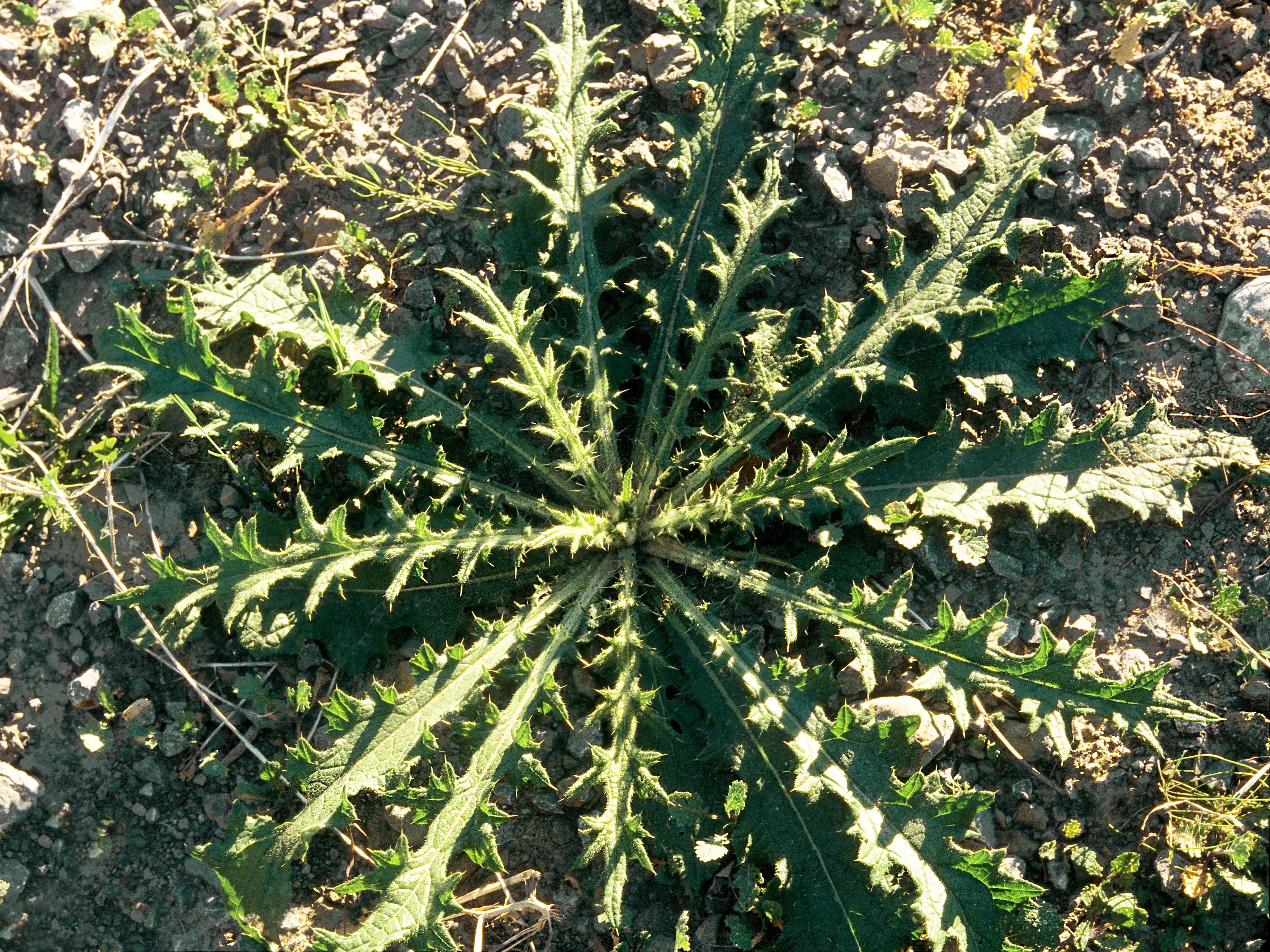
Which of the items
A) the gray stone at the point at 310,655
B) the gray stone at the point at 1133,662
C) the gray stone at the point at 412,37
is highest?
the gray stone at the point at 412,37

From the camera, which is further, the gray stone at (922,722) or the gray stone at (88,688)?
the gray stone at (88,688)

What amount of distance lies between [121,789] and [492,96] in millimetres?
2959

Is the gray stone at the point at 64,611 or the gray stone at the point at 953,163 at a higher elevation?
the gray stone at the point at 953,163

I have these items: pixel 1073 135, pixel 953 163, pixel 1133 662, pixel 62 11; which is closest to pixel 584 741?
pixel 1133 662

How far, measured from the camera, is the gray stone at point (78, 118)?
13.2 feet

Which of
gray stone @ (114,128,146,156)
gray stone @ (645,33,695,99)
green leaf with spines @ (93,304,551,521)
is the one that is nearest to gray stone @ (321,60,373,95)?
gray stone @ (114,128,146,156)

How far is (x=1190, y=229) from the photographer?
3.65 meters

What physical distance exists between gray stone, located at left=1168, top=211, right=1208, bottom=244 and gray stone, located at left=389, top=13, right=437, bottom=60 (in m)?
2.94

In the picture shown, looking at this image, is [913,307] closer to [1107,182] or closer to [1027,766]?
[1107,182]

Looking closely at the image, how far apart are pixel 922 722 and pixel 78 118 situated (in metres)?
3.96

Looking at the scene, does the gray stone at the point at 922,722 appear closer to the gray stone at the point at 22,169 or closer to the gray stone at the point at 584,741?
the gray stone at the point at 584,741

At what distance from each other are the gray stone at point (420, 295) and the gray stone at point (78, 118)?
4.91ft

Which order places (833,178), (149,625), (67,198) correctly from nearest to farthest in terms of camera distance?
(149,625)
(833,178)
(67,198)

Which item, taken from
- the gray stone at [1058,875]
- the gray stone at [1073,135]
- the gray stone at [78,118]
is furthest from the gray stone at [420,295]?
the gray stone at [1058,875]
